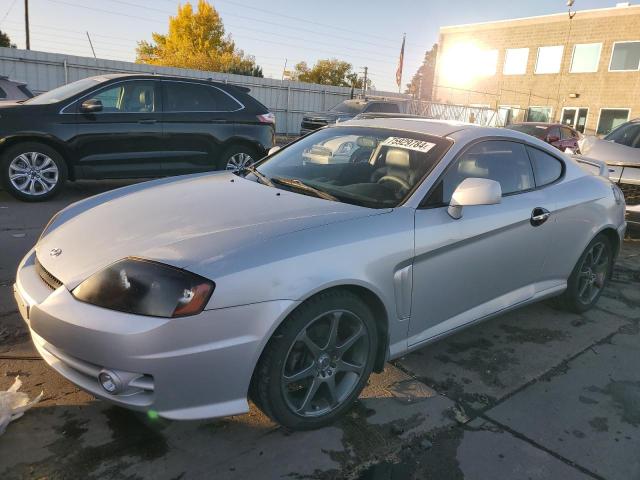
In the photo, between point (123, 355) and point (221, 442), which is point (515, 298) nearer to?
point (221, 442)

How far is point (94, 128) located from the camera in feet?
22.5

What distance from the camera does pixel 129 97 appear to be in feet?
23.5

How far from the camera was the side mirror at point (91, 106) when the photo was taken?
667cm

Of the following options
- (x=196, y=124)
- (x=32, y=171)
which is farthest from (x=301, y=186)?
(x=32, y=171)

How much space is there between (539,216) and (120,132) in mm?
5696

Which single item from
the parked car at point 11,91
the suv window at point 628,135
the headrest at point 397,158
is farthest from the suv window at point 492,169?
the parked car at point 11,91

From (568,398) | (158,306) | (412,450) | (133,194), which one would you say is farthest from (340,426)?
(133,194)

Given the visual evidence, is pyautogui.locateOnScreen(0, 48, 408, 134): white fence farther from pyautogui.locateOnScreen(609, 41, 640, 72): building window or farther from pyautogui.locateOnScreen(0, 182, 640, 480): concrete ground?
pyautogui.locateOnScreen(609, 41, 640, 72): building window

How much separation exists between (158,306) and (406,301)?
4.20 ft

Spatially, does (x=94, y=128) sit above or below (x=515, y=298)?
above

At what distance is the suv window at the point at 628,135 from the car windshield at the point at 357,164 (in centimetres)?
524

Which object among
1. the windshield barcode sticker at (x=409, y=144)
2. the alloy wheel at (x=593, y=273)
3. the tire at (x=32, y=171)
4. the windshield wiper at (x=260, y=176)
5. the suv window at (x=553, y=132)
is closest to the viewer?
the windshield barcode sticker at (x=409, y=144)

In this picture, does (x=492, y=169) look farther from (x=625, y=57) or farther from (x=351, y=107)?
(x=625, y=57)

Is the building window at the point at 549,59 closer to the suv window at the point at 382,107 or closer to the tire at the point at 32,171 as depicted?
the suv window at the point at 382,107
